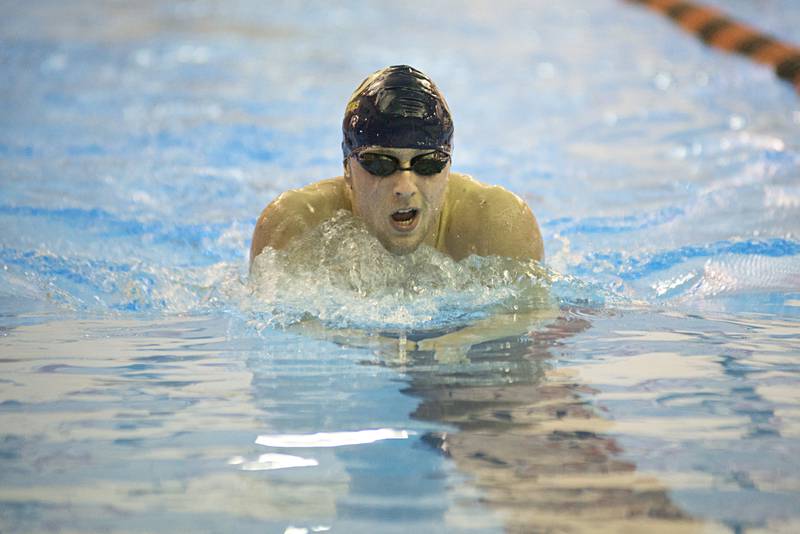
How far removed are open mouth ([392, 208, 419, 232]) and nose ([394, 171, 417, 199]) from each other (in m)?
0.07

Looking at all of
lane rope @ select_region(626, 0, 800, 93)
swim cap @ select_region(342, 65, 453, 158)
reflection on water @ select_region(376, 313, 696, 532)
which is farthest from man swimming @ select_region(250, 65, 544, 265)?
lane rope @ select_region(626, 0, 800, 93)

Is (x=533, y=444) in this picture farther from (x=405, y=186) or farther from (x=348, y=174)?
(x=348, y=174)

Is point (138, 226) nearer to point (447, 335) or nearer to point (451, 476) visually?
point (447, 335)

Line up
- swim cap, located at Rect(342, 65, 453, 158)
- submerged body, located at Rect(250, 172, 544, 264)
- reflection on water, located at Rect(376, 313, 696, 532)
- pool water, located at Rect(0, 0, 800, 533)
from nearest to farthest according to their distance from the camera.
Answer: reflection on water, located at Rect(376, 313, 696, 532) → pool water, located at Rect(0, 0, 800, 533) → swim cap, located at Rect(342, 65, 453, 158) → submerged body, located at Rect(250, 172, 544, 264)

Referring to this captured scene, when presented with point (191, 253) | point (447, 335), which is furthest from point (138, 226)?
point (447, 335)

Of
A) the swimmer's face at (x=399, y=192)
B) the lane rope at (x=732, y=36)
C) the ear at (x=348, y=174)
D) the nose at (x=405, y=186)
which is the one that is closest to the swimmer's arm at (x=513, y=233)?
the swimmer's face at (x=399, y=192)

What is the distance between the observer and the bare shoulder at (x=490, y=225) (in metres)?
2.92

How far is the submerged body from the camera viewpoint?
2.89m

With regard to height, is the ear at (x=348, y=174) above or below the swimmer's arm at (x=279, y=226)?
above

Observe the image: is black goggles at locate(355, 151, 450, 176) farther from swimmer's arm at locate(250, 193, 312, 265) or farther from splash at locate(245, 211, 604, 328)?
swimmer's arm at locate(250, 193, 312, 265)

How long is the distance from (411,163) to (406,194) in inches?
3.5

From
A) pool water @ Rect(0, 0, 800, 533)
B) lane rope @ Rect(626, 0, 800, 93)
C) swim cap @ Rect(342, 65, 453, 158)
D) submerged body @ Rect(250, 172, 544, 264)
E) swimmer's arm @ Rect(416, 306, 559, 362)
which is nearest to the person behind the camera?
pool water @ Rect(0, 0, 800, 533)

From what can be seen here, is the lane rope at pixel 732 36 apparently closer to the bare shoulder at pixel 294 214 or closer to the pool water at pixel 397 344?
the pool water at pixel 397 344

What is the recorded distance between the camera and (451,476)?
1.75m
